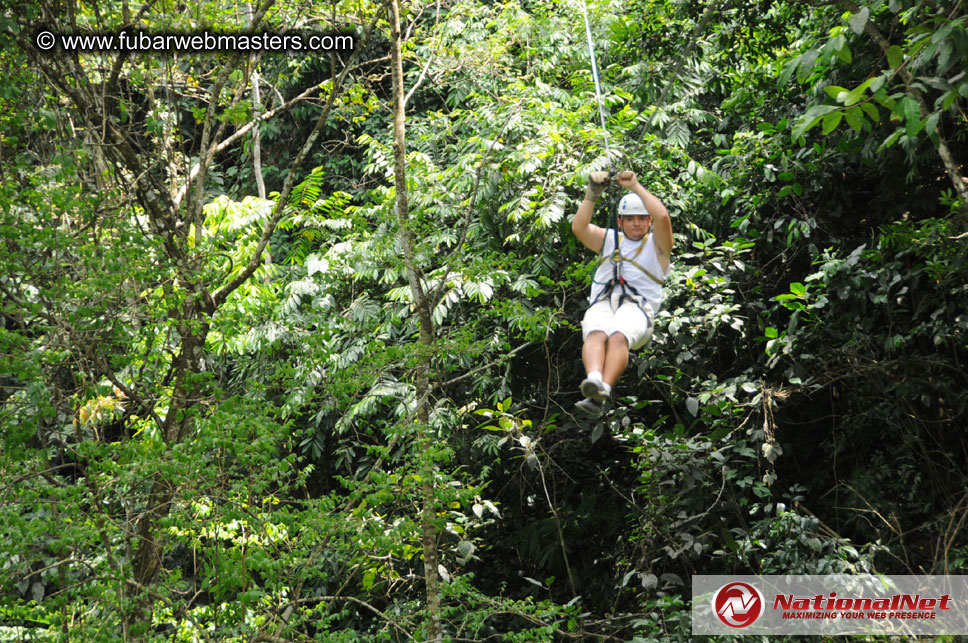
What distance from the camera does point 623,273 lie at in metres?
3.75

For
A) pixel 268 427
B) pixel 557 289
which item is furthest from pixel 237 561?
pixel 557 289

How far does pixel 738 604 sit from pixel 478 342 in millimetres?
1972

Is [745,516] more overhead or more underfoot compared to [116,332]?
more underfoot

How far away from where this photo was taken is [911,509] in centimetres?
527

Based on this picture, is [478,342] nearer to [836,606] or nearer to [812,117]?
[836,606]

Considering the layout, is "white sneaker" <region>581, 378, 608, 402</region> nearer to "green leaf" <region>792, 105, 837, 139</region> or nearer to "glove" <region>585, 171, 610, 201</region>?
"glove" <region>585, 171, 610, 201</region>

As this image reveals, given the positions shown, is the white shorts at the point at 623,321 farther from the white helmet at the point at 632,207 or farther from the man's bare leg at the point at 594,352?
the white helmet at the point at 632,207

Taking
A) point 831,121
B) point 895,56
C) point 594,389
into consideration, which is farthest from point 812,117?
point 594,389

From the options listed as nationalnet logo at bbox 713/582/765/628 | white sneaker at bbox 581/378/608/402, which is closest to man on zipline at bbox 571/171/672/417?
white sneaker at bbox 581/378/608/402

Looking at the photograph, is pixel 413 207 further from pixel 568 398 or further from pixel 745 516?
pixel 745 516

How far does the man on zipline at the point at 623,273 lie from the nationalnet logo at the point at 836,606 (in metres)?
1.71

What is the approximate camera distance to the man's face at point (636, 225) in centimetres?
374

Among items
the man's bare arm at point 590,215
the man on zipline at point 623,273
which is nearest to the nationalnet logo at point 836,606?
the man on zipline at point 623,273

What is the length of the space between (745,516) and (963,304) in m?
1.76
